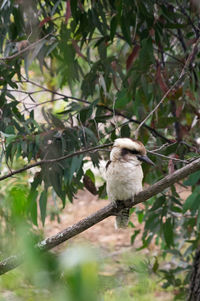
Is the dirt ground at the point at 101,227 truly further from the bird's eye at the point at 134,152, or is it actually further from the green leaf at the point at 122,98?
the bird's eye at the point at 134,152

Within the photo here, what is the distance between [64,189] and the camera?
219cm

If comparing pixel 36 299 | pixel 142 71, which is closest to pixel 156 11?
pixel 142 71

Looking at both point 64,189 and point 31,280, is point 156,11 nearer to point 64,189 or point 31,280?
point 64,189

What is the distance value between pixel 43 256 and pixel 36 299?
0.05m

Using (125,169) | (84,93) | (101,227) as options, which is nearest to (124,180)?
(125,169)

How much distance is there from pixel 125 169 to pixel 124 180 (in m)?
0.04

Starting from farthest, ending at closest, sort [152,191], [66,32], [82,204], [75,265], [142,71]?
[82,204] < [142,71] < [66,32] < [152,191] < [75,265]

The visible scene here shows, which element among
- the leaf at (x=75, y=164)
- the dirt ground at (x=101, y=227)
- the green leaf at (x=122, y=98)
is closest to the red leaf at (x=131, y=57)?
the green leaf at (x=122, y=98)

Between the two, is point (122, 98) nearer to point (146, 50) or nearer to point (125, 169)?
point (146, 50)

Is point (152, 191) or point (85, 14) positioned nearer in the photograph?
point (152, 191)

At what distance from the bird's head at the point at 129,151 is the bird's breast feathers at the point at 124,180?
0.02 meters

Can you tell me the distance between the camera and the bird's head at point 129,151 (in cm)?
148

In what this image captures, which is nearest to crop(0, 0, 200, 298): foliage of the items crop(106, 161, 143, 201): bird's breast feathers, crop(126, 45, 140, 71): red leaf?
crop(126, 45, 140, 71): red leaf

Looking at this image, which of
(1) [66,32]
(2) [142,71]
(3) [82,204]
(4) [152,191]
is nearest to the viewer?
(4) [152,191]
